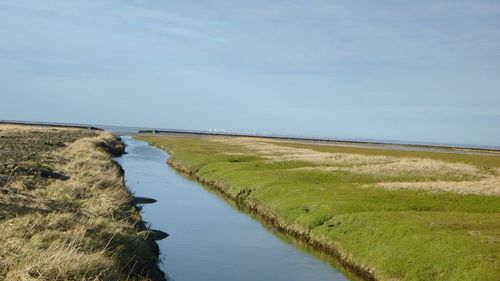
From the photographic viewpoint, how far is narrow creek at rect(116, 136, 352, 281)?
80.9 feet

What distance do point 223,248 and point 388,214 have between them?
35.3 feet

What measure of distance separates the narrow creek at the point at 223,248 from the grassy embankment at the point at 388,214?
168 cm

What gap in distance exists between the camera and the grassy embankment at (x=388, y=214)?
76.5 feet

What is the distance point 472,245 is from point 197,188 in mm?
35627

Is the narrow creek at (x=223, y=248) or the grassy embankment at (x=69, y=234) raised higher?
the grassy embankment at (x=69, y=234)

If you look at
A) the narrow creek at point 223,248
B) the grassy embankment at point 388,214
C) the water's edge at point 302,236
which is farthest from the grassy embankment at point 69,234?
the grassy embankment at point 388,214

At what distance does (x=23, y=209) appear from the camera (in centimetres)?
2047

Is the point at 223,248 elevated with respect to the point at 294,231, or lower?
lower

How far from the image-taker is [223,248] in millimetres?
29547

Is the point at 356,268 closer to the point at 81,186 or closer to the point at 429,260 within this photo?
the point at 429,260

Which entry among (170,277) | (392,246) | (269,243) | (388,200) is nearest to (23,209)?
(170,277)

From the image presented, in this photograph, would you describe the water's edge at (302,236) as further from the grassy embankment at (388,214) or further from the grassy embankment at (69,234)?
the grassy embankment at (69,234)

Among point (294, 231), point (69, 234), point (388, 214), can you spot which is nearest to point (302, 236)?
point (294, 231)

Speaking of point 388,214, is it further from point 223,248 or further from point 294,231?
point 223,248
